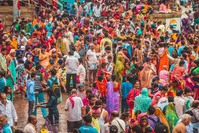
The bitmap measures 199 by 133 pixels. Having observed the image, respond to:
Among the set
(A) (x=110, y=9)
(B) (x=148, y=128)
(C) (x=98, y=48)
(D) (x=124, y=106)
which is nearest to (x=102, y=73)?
(D) (x=124, y=106)

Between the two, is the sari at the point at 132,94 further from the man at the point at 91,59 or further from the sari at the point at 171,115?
the man at the point at 91,59

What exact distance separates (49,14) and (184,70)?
12.2 meters

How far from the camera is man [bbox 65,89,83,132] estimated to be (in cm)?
1477

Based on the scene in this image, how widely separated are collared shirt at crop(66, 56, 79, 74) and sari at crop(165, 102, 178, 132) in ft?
18.3

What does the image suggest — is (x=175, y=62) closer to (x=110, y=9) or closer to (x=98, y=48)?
(x=98, y=48)

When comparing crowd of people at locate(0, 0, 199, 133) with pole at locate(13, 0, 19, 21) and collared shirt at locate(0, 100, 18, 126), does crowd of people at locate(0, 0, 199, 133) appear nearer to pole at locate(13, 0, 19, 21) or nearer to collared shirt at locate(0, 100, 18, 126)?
collared shirt at locate(0, 100, 18, 126)

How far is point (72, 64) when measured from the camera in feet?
62.7

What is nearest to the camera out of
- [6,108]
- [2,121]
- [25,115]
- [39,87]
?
[2,121]

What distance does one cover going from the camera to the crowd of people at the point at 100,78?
13.5 m

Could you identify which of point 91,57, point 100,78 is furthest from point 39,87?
point 91,57

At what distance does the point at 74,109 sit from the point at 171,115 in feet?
7.70

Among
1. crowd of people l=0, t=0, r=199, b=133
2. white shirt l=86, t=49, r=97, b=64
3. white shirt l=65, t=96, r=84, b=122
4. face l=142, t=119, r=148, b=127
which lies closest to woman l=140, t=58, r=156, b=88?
crowd of people l=0, t=0, r=199, b=133

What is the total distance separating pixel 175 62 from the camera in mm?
18750

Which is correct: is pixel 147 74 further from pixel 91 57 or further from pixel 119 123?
pixel 119 123
